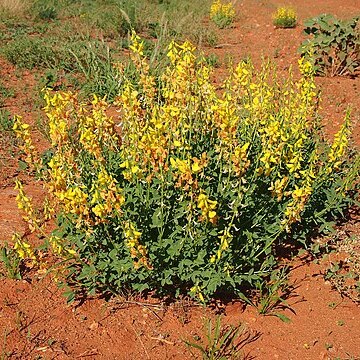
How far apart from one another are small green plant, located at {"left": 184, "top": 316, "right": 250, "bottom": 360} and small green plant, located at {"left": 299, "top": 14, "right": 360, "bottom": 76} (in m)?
5.28

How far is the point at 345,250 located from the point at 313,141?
1.03m

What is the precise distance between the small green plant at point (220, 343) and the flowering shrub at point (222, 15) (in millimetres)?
9108

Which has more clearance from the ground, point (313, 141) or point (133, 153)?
point (133, 153)

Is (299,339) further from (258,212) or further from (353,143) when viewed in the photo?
(353,143)

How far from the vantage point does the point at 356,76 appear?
316 inches

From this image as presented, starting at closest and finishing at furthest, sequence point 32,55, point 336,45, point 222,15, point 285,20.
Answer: point 336,45, point 32,55, point 285,20, point 222,15

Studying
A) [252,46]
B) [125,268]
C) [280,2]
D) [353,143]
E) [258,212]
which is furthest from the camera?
[280,2]

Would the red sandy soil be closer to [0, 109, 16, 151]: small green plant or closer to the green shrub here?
[0, 109, 16, 151]: small green plant

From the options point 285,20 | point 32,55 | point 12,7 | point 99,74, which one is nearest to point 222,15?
point 285,20

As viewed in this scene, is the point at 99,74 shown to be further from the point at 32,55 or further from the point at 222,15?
the point at 222,15

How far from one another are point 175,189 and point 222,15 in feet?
29.6

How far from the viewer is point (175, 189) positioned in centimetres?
361

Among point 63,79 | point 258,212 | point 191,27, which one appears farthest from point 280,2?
point 258,212

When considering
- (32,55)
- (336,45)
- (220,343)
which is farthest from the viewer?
(32,55)
